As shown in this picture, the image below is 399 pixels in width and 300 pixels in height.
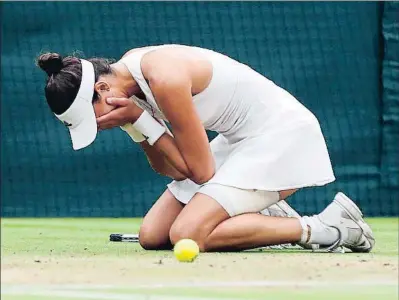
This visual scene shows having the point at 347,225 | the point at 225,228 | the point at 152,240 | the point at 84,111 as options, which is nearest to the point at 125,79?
the point at 84,111

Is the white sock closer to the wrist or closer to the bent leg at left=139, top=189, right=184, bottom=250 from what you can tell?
the bent leg at left=139, top=189, right=184, bottom=250

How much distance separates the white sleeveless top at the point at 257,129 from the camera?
4.54 m

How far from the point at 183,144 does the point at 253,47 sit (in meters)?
3.70

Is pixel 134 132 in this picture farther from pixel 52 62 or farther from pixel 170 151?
pixel 52 62

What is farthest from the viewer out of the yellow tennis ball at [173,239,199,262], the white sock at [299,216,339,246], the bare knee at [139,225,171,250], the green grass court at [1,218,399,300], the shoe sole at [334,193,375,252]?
the bare knee at [139,225,171,250]

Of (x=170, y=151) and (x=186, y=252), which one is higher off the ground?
(x=170, y=151)

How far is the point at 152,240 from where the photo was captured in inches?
193

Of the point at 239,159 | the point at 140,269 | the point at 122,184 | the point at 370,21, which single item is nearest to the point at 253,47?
the point at 370,21

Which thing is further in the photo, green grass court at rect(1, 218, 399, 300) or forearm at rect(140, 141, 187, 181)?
forearm at rect(140, 141, 187, 181)

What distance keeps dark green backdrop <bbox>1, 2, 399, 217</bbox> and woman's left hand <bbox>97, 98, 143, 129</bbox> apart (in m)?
3.49

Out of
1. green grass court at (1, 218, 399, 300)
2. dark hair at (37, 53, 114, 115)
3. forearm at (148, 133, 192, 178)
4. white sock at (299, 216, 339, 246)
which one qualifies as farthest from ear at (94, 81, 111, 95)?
white sock at (299, 216, 339, 246)

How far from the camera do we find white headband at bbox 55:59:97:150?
4.30m

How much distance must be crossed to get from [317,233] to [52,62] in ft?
4.22

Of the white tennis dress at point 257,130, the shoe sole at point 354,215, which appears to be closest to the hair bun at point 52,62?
the white tennis dress at point 257,130
